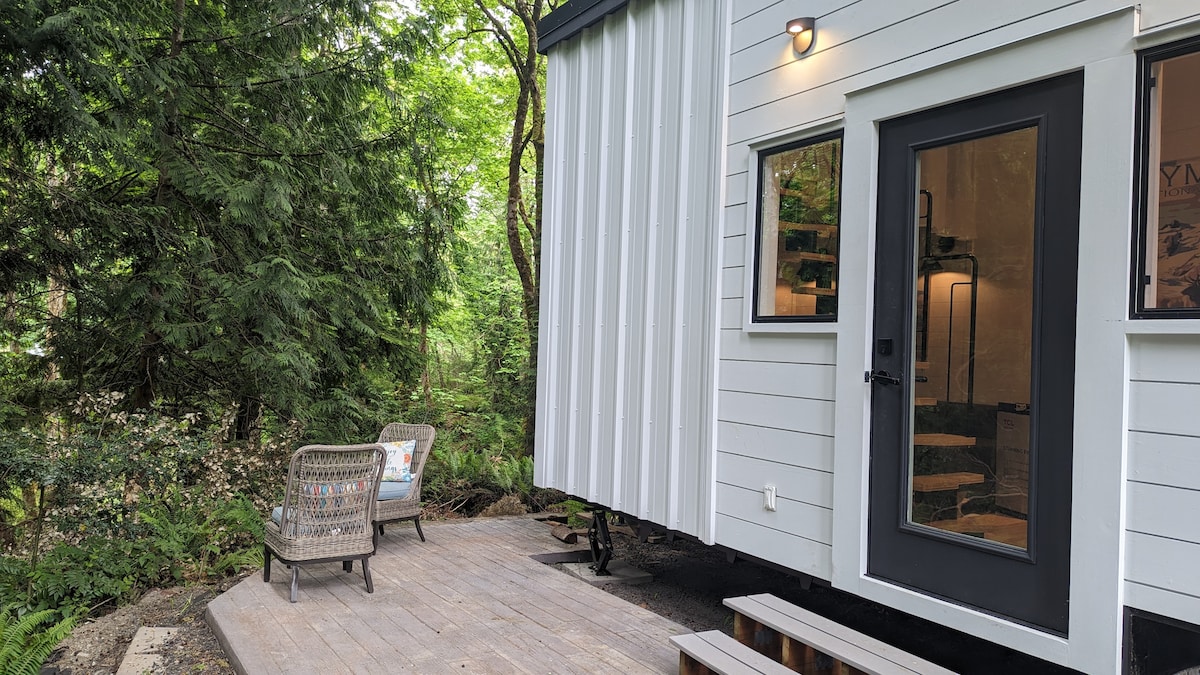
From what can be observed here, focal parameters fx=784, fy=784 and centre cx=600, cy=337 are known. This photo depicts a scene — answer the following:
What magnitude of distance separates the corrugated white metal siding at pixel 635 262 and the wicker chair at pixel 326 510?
151 centimetres

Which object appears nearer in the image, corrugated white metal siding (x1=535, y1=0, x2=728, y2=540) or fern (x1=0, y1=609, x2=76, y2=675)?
fern (x1=0, y1=609, x2=76, y2=675)

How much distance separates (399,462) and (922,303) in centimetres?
422

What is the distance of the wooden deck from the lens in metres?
3.72

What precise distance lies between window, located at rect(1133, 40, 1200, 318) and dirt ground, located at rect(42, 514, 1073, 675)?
1.70 metres

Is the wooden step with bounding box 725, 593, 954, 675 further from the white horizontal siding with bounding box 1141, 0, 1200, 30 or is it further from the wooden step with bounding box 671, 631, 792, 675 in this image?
the white horizontal siding with bounding box 1141, 0, 1200, 30

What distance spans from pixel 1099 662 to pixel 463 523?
540 cm

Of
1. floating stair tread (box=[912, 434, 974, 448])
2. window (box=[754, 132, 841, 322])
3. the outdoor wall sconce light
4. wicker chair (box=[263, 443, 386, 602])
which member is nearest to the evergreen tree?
wicker chair (box=[263, 443, 386, 602])

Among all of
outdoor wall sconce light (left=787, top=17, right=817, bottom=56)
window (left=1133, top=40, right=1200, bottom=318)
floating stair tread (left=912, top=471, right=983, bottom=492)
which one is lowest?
floating stair tread (left=912, top=471, right=983, bottom=492)

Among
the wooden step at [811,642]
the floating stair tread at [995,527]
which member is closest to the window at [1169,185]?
the floating stair tread at [995,527]

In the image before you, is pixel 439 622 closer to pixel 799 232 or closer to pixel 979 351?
pixel 799 232

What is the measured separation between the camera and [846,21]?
3.79m

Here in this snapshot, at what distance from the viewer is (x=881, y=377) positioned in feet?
11.4

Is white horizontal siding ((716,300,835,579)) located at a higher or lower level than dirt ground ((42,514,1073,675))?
higher

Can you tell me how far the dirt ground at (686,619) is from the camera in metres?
3.92
